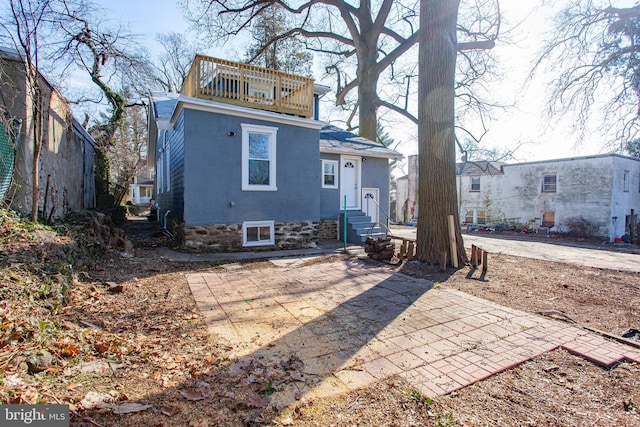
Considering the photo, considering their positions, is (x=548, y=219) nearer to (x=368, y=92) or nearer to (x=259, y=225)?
(x=368, y=92)

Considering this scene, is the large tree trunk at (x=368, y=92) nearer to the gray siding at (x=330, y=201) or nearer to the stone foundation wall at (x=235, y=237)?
the gray siding at (x=330, y=201)

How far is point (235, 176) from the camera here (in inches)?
327

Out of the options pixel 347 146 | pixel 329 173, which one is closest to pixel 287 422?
pixel 329 173

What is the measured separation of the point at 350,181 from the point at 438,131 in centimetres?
519

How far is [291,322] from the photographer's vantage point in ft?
12.3

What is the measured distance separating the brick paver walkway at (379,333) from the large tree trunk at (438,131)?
2052 mm

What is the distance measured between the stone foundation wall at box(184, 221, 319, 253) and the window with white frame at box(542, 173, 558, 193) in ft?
57.9

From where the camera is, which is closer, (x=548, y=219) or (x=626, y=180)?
(x=626, y=180)

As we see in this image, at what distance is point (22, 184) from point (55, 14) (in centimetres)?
308

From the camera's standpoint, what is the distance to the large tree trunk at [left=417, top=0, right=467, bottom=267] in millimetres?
7070

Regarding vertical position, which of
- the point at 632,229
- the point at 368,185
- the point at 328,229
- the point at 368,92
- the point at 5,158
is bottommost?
the point at 632,229

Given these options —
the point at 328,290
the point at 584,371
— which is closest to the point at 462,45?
the point at 328,290

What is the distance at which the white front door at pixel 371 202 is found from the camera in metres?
12.4

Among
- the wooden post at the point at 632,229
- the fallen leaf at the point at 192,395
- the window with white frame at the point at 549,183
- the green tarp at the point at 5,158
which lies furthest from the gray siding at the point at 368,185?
the wooden post at the point at 632,229
